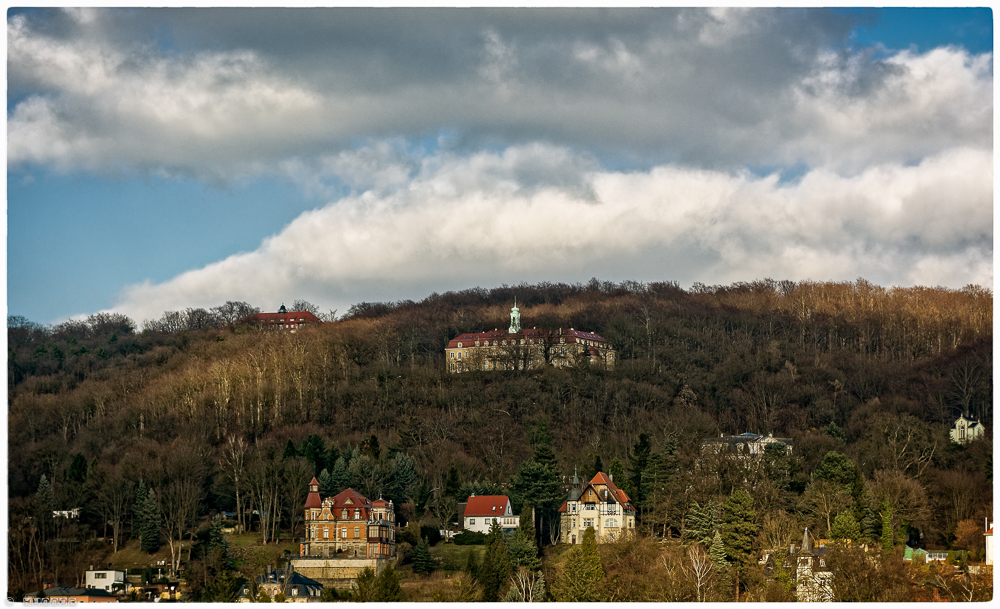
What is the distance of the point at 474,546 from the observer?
44281 mm

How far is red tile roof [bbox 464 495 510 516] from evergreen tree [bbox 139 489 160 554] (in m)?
11.7

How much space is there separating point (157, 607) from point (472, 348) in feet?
156

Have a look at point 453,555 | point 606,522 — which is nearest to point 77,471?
point 453,555

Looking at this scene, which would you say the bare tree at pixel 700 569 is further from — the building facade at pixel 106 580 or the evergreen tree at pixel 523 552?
the building facade at pixel 106 580

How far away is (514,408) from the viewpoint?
65.9m

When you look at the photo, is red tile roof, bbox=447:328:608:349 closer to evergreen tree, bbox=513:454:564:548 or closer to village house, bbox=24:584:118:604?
evergreen tree, bbox=513:454:564:548

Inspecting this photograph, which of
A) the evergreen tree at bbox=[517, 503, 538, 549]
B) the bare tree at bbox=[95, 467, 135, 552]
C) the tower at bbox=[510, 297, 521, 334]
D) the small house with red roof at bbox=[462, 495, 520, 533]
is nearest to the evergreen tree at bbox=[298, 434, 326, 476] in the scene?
the small house with red roof at bbox=[462, 495, 520, 533]

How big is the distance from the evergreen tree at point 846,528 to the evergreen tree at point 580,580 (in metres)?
8.25

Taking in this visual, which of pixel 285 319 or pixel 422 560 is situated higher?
pixel 285 319

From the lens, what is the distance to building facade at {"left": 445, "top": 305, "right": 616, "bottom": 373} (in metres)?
74.6

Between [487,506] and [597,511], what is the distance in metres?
4.38

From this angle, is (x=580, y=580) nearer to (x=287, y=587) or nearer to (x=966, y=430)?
(x=287, y=587)

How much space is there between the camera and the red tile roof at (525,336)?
77438 millimetres

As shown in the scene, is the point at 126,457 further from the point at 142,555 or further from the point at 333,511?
the point at 333,511
